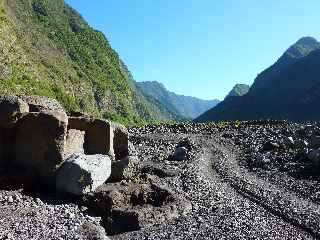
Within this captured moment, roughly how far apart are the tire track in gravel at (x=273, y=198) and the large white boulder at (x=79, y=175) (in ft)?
35.7

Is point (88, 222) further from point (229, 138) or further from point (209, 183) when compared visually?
point (229, 138)

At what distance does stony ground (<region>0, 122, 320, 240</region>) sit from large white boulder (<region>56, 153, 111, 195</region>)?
0.89 m

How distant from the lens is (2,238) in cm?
2298

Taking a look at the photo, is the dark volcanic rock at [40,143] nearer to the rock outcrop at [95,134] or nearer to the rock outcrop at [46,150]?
the rock outcrop at [46,150]

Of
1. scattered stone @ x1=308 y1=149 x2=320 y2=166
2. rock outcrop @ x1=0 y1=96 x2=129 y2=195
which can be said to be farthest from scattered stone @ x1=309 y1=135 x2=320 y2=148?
rock outcrop @ x1=0 y1=96 x2=129 y2=195

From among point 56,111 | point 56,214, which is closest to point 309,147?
point 56,111

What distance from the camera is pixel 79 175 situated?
101 ft

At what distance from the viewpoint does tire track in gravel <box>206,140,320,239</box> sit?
3019cm

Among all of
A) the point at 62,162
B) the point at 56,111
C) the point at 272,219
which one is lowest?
the point at 272,219

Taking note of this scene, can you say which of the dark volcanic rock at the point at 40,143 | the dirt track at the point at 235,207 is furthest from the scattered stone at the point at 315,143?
the dark volcanic rock at the point at 40,143

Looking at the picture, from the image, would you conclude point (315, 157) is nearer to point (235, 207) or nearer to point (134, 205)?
point (235, 207)

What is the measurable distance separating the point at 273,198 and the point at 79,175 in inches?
546

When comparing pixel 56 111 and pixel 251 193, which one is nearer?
pixel 56 111

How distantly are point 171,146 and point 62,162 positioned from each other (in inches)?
1441
